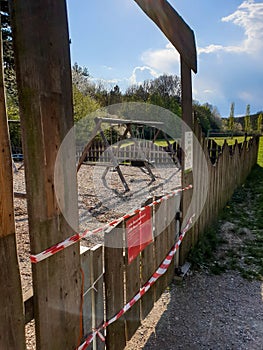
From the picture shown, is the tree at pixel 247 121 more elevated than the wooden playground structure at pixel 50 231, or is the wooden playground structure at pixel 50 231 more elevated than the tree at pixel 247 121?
the tree at pixel 247 121

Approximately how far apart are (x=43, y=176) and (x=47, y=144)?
140 millimetres

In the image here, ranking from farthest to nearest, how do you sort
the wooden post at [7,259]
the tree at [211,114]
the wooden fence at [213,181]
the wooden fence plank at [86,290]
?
1. the tree at [211,114]
2. the wooden fence at [213,181]
3. the wooden fence plank at [86,290]
4. the wooden post at [7,259]

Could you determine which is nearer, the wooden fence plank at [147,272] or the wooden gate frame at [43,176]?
the wooden gate frame at [43,176]

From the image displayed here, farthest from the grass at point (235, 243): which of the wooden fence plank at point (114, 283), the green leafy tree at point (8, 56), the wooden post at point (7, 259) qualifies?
the green leafy tree at point (8, 56)

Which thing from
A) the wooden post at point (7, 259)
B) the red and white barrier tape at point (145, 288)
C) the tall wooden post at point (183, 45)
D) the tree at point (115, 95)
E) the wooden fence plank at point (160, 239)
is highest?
the tree at point (115, 95)

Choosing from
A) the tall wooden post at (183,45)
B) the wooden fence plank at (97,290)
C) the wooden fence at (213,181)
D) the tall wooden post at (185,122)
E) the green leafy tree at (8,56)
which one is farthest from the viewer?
the green leafy tree at (8,56)

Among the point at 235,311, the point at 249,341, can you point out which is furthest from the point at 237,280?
the point at 249,341

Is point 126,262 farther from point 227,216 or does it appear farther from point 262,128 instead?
point 262,128

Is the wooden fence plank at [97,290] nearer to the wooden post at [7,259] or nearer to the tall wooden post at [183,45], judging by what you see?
the wooden post at [7,259]

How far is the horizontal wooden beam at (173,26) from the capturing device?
2108 millimetres

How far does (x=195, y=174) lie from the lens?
339 cm

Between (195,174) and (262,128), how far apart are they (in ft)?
97.5

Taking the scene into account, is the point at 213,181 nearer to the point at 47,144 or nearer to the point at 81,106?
the point at 47,144

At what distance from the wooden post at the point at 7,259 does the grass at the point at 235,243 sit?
8.21ft
